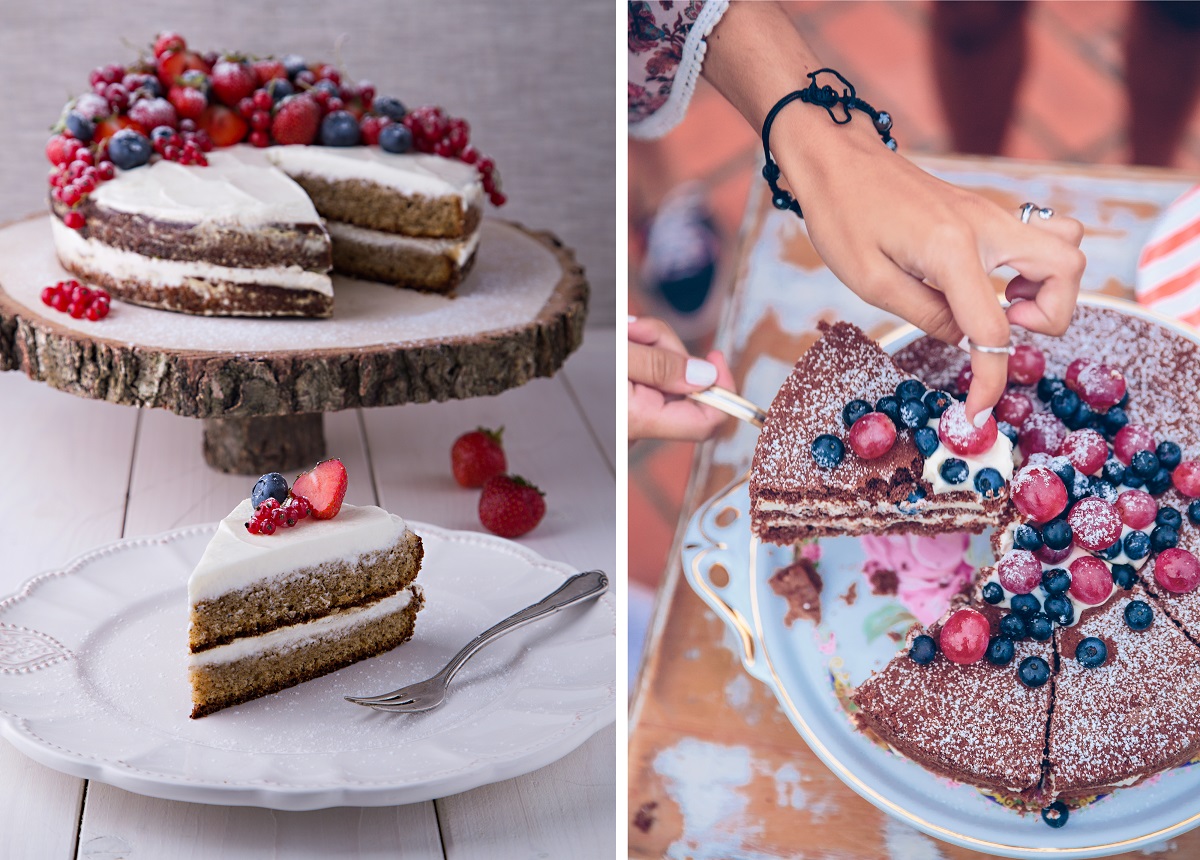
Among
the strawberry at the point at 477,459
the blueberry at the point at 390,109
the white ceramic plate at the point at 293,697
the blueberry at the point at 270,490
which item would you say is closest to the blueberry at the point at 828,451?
the white ceramic plate at the point at 293,697

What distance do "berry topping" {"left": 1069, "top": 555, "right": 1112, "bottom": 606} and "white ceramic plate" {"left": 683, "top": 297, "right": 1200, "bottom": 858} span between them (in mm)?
65

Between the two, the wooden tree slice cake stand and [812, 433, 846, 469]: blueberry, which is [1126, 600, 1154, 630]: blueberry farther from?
the wooden tree slice cake stand

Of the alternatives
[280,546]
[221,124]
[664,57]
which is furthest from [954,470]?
[221,124]

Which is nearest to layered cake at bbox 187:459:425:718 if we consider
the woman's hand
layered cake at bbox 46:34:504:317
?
the woman's hand

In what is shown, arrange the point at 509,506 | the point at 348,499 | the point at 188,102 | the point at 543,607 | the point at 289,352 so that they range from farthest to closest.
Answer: the point at 188,102 < the point at 348,499 < the point at 509,506 < the point at 289,352 < the point at 543,607

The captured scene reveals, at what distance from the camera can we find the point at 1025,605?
951 millimetres

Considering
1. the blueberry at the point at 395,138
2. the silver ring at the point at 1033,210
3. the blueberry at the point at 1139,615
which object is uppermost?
the silver ring at the point at 1033,210

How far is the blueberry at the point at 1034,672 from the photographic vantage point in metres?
0.95

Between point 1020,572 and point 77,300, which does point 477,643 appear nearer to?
point 1020,572

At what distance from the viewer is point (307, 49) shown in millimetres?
2561

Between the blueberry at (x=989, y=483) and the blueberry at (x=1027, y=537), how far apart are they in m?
0.03

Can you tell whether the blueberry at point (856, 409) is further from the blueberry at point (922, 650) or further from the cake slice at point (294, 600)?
the cake slice at point (294, 600)

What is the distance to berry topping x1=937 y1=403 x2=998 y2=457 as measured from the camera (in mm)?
939

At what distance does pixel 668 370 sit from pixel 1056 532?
0.32 metres
